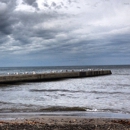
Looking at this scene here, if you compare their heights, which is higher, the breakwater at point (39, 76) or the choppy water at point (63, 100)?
the breakwater at point (39, 76)

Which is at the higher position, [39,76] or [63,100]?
[39,76]

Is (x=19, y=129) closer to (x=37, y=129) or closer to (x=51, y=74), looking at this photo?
(x=37, y=129)

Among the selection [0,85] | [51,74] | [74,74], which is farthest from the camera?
[74,74]

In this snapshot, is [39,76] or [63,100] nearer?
[63,100]

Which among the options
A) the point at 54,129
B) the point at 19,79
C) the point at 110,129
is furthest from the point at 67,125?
the point at 19,79

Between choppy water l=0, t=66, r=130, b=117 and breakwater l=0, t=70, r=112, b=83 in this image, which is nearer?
choppy water l=0, t=66, r=130, b=117

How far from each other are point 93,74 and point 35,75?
26795mm

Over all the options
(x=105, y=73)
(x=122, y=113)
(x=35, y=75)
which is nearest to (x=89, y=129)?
(x=122, y=113)

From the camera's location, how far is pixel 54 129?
11.4 m

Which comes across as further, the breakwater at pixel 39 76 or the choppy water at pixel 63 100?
the breakwater at pixel 39 76

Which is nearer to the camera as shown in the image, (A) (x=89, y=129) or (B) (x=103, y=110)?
(A) (x=89, y=129)

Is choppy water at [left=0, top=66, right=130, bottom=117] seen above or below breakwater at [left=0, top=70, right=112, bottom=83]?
below

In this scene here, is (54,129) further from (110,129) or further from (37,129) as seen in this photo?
(110,129)

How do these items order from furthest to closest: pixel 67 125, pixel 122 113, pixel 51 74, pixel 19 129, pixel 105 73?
pixel 105 73 < pixel 51 74 < pixel 122 113 < pixel 67 125 < pixel 19 129
